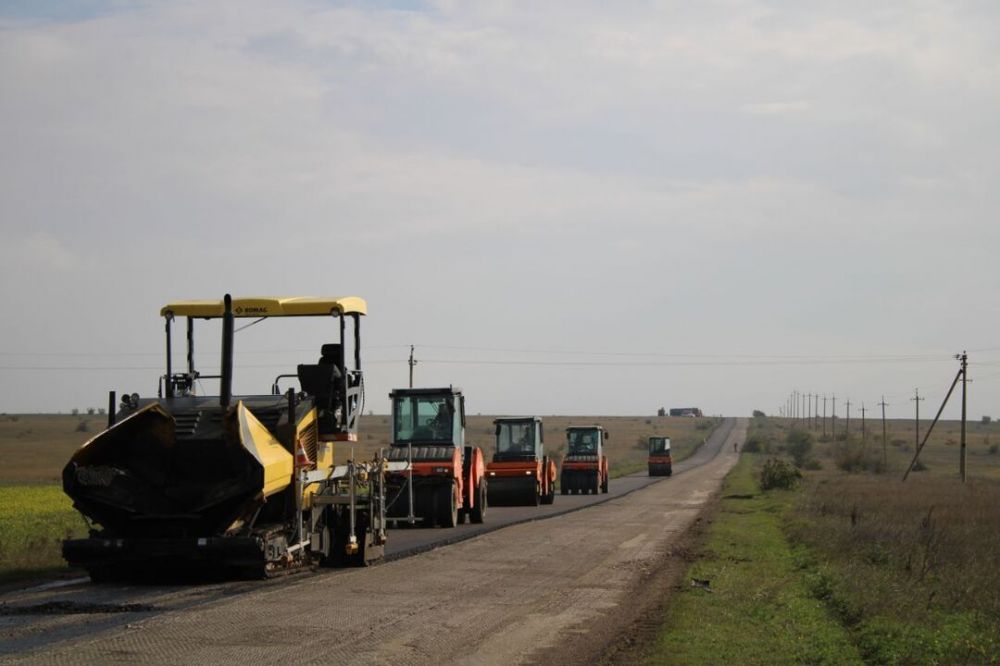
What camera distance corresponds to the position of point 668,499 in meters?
42.0

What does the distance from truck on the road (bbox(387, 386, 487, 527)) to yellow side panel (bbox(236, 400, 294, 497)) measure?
1045cm

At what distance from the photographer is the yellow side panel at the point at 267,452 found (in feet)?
46.4

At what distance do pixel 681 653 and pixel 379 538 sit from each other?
27.4 feet

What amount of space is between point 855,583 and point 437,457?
12.8 m

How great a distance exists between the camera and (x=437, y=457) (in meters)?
27.0

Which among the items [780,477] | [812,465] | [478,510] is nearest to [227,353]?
[478,510]

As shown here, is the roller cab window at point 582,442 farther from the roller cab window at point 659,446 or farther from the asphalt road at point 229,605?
the asphalt road at point 229,605

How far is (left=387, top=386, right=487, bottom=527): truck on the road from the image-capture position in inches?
1038

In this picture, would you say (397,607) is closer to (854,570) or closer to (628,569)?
(628,569)

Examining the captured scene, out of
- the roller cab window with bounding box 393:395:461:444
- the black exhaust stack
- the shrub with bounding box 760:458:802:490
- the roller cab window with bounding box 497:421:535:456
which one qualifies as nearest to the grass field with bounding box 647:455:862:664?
the black exhaust stack

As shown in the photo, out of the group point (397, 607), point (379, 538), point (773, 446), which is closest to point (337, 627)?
point (397, 607)

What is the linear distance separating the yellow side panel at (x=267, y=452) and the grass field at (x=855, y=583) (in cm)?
507

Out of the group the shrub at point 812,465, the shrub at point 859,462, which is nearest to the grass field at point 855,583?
the shrub at point 859,462

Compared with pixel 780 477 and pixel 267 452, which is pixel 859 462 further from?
pixel 267 452
